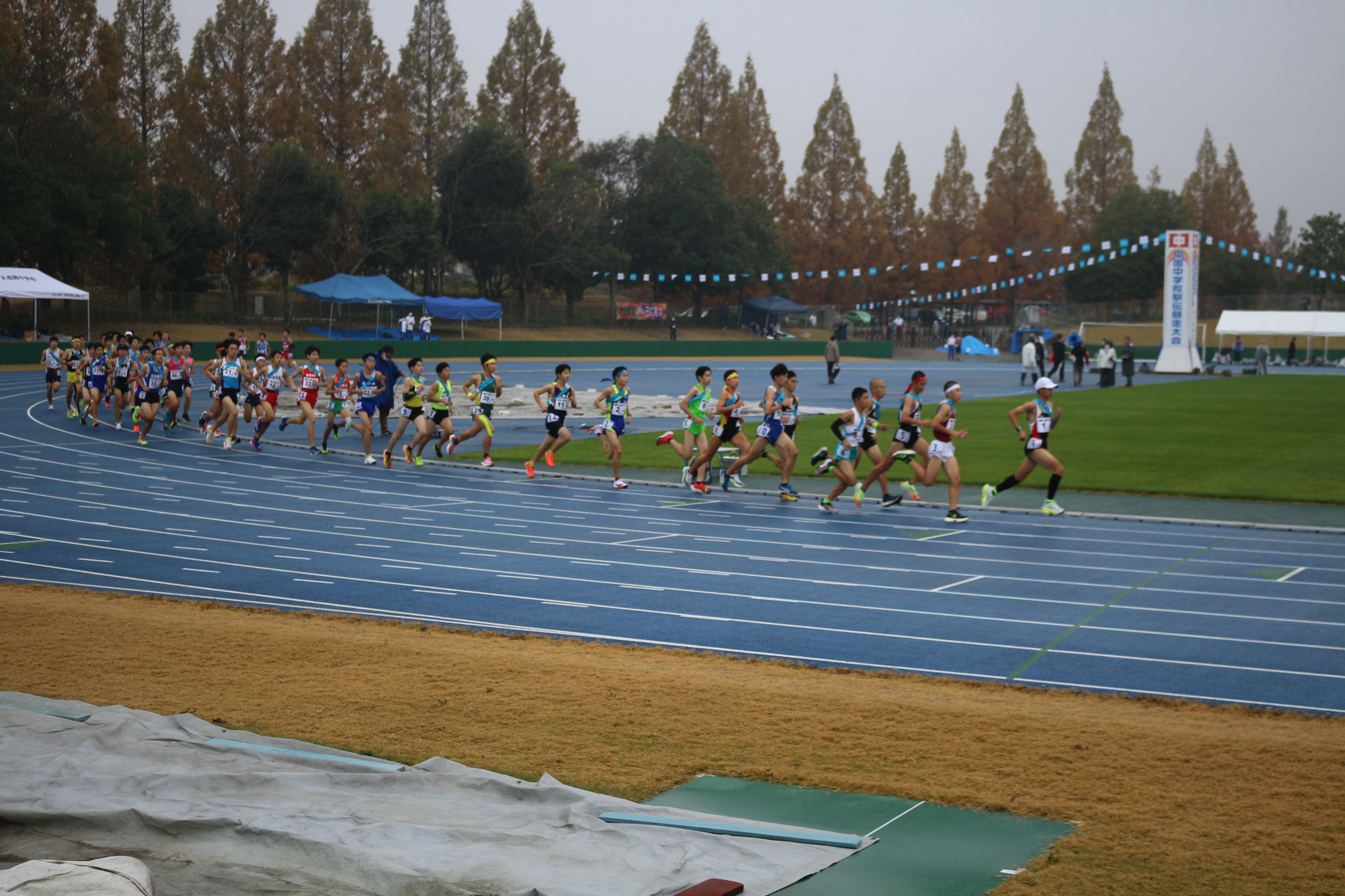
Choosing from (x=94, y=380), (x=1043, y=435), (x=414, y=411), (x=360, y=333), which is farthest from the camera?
(x=360, y=333)

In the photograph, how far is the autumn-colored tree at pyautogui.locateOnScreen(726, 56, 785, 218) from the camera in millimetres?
87875

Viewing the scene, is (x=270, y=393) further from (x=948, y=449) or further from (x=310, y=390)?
(x=948, y=449)

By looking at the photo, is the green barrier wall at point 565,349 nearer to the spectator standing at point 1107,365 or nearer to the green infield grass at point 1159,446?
the spectator standing at point 1107,365

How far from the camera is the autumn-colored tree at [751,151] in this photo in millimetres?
87875

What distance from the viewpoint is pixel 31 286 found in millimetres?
40969

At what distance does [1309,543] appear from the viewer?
13.8m

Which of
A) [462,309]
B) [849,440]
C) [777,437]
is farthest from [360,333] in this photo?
[849,440]

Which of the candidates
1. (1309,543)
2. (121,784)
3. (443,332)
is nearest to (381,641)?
(121,784)

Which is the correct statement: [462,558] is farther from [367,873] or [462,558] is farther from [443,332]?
[443,332]

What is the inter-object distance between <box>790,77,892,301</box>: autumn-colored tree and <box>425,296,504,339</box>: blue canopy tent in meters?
35.6

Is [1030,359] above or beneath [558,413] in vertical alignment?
above

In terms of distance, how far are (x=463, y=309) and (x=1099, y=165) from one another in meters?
61.7

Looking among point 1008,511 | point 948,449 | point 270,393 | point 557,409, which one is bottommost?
point 1008,511

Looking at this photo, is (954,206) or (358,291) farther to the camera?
(954,206)
